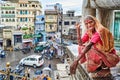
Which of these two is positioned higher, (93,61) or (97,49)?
(97,49)

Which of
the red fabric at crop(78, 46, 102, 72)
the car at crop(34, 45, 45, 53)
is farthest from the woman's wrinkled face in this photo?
the car at crop(34, 45, 45, 53)

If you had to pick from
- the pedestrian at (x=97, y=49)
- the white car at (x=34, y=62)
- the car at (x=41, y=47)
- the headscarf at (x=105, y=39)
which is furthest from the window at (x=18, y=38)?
the headscarf at (x=105, y=39)

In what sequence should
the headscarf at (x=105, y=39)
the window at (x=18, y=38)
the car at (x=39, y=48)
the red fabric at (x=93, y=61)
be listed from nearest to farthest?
the headscarf at (x=105, y=39) < the red fabric at (x=93, y=61) < the car at (x=39, y=48) < the window at (x=18, y=38)

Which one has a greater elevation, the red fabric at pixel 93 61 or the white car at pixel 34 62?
the red fabric at pixel 93 61

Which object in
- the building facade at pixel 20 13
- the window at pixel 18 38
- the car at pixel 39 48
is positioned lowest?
the car at pixel 39 48

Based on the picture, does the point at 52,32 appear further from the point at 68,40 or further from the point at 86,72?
the point at 86,72

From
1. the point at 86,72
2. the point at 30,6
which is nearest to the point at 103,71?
the point at 86,72

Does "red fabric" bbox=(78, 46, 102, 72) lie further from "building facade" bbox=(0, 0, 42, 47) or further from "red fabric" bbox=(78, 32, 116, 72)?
"building facade" bbox=(0, 0, 42, 47)

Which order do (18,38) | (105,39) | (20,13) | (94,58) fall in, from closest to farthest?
(105,39) < (94,58) < (18,38) < (20,13)

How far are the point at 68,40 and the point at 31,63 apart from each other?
951 cm

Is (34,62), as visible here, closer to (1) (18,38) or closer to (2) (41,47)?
(2) (41,47)

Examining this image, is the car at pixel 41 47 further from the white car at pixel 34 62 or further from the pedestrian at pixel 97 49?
the pedestrian at pixel 97 49

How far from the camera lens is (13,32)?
40.7 m

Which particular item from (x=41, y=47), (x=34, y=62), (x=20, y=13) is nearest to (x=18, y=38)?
(x=41, y=47)
